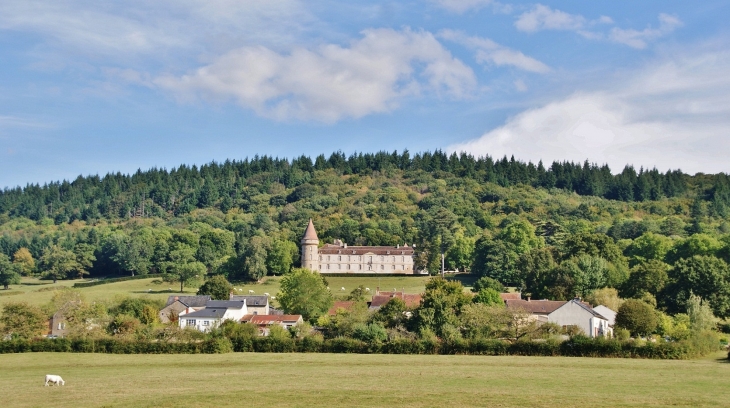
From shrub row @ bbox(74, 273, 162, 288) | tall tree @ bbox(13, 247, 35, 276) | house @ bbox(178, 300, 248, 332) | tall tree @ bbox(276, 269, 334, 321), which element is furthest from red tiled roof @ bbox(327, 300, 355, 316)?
tall tree @ bbox(13, 247, 35, 276)

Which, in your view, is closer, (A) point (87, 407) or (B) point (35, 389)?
(A) point (87, 407)

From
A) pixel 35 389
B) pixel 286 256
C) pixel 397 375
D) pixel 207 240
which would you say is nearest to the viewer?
pixel 35 389

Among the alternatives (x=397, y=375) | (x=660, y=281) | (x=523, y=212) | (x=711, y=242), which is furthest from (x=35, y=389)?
(x=523, y=212)

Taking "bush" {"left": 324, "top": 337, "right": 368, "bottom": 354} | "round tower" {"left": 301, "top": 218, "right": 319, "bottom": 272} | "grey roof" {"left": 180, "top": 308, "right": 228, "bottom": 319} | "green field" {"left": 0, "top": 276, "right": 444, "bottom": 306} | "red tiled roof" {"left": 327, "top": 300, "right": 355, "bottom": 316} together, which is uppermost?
"round tower" {"left": 301, "top": 218, "right": 319, "bottom": 272}

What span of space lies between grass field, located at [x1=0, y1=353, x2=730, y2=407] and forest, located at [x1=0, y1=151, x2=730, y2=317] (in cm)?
3993

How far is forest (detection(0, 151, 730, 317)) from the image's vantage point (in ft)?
285

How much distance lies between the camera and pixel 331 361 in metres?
44.0

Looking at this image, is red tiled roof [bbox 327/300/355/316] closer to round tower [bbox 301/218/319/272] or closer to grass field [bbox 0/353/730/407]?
grass field [bbox 0/353/730/407]

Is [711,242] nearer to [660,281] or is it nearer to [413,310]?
[660,281]

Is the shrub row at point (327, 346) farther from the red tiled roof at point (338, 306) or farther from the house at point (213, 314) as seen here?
the red tiled roof at point (338, 306)

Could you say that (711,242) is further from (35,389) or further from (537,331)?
(35,389)

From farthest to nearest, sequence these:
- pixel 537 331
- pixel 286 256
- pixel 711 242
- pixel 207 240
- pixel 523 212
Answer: pixel 523 212 → pixel 207 240 → pixel 286 256 → pixel 711 242 → pixel 537 331

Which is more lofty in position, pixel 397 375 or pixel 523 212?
pixel 523 212

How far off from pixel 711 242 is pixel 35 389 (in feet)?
311
